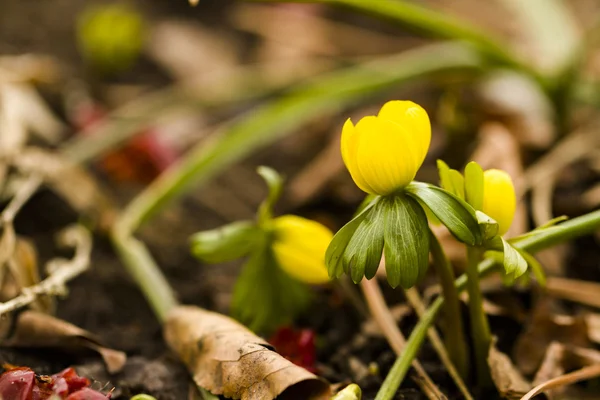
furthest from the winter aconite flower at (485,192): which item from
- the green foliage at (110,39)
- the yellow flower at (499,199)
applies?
the green foliage at (110,39)

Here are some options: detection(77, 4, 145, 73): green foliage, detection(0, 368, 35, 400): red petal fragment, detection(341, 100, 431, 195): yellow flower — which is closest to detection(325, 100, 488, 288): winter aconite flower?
detection(341, 100, 431, 195): yellow flower

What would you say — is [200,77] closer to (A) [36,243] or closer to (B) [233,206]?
(B) [233,206]

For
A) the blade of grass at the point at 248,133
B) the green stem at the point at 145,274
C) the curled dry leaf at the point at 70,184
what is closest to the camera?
the green stem at the point at 145,274

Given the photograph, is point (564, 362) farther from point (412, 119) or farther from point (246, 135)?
point (246, 135)

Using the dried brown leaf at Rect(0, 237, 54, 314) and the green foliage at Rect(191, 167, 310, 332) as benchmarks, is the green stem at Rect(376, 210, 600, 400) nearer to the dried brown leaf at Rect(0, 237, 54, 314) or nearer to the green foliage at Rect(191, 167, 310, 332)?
the green foliage at Rect(191, 167, 310, 332)

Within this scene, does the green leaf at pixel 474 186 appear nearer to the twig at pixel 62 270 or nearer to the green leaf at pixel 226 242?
the green leaf at pixel 226 242

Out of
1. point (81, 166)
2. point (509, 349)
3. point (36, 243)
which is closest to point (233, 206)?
point (81, 166)
